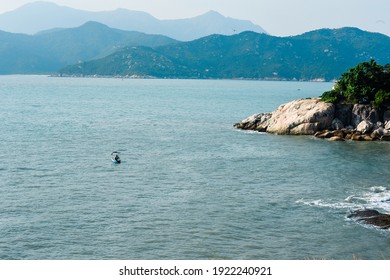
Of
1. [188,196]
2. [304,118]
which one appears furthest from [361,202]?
[304,118]

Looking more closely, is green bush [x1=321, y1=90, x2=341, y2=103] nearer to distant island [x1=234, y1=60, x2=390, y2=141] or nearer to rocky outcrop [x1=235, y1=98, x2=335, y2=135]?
distant island [x1=234, y1=60, x2=390, y2=141]

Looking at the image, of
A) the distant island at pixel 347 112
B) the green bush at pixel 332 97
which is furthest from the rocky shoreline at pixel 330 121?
the green bush at pixel 332 97

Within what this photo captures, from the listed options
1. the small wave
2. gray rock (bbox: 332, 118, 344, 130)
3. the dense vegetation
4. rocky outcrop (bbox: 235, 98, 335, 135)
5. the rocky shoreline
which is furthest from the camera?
the dense vegetation

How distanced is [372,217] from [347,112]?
5180 centimetres

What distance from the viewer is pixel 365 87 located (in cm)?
9238

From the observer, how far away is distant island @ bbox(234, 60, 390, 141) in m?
87.0

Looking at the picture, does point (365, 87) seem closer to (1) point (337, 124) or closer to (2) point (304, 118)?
(1) point (337, 124)

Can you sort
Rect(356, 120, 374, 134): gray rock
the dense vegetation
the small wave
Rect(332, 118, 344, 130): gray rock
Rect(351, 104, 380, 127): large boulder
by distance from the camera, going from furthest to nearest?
the dense vegetation → Rect(332, 118, 344, 130): gray rock → Rect(351, 104, 380, 127): large boulder → Rect(356, 120, 374, 134): gray rock → the small wave

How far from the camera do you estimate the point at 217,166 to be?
63.2 meters

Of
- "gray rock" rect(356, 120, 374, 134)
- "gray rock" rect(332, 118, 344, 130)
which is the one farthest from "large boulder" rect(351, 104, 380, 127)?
"gray rock" rect(332, 118, 344, 130)

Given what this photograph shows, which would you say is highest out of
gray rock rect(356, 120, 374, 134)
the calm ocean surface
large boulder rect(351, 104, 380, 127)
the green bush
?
the green bush
